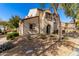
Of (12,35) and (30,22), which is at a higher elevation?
(30,22)

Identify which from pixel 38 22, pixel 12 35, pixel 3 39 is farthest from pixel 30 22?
pixel 3 39

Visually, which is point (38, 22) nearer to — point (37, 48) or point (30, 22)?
point (30, 22)

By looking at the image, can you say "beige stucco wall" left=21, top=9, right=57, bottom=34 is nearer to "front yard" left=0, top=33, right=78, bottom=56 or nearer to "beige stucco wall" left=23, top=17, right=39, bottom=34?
"beige stucco wall" left=23, top=17, right=39, bottom=34

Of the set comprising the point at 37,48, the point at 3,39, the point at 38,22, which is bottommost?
the point at 37,48

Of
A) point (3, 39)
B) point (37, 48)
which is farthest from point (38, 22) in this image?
point (3, 39)

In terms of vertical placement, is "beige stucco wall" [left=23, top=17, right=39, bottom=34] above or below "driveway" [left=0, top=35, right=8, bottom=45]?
above

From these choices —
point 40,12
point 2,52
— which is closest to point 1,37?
point 2,52

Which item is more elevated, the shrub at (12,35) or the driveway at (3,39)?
the shrub at (12,35)

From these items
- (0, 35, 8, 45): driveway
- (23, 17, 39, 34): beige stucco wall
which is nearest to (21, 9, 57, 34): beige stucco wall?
(23, 17, 39, 34): beige stucco wall

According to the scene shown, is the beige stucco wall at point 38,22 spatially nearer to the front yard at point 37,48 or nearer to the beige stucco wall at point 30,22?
the beige stucco wall at point 30,22

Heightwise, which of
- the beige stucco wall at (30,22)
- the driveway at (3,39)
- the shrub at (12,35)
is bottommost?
the driveway at (3,39)

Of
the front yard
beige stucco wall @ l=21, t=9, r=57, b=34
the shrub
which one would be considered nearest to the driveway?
the shrub

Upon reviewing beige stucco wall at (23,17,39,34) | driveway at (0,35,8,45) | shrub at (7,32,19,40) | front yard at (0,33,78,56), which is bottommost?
front yard at (0,33,78,56)

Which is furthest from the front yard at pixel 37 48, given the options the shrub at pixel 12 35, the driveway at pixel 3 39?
the driveway at pixel 3 39
